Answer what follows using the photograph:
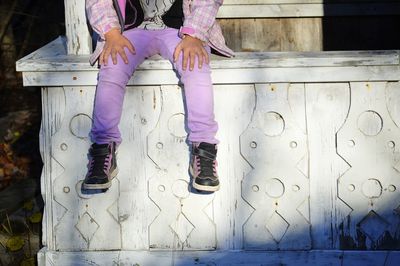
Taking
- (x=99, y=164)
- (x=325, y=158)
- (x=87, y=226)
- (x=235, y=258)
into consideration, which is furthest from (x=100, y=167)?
(x=325, y=158)

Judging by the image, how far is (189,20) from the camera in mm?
4281

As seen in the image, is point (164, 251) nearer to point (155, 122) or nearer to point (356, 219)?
point (155, 122)

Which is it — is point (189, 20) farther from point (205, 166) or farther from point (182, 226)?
point (182, 226)

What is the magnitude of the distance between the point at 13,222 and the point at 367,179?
6.84 ft

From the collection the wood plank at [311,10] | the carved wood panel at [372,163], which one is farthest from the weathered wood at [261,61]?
the wood plank at [311,10]

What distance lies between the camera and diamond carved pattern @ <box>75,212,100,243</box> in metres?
4.29

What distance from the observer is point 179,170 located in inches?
167

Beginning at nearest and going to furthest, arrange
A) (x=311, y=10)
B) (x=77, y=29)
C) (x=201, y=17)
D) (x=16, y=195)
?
1. (x=201, y=17)
2. (x=77, y=29)
3. (x=16, y=195)
4. (x=311, y=10)

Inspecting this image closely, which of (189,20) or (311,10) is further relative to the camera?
(311,10)

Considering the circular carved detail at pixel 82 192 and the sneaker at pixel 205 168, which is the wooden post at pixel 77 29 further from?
the sneaker at pixel 205 168

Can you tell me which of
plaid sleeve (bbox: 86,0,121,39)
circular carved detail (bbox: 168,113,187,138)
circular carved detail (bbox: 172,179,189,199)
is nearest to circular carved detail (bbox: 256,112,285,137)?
circular carved detail (bbox: 168,113,187,138)

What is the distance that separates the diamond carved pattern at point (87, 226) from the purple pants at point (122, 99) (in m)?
0.39

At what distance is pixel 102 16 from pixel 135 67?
1.03 ft

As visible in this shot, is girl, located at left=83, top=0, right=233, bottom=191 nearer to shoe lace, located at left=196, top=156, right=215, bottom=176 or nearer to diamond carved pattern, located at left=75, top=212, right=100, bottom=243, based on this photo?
shoe lace, located at left=196, top=156, right=215, bottom=176
